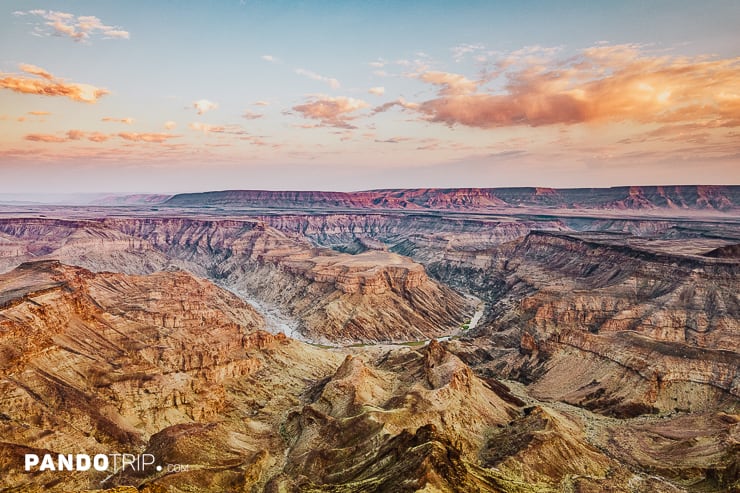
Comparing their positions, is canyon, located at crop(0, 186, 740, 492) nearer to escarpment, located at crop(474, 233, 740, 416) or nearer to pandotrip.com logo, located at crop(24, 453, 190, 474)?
escarpment, located at crop(474, 233, 740, 416)

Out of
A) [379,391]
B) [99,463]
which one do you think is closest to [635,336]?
[379,391]

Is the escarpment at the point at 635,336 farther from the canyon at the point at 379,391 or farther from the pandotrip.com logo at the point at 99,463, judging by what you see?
the pandotrip.com logo at the point at 99,463

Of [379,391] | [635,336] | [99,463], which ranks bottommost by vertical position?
[99,463]

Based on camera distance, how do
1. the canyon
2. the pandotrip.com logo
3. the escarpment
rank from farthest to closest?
the escarpment, the canyon, the pandotrip.com logo

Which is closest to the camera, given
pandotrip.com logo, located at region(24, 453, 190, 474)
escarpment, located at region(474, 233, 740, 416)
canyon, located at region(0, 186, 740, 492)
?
pandotrip.com logo, located at region(24, 453, 190, 474)

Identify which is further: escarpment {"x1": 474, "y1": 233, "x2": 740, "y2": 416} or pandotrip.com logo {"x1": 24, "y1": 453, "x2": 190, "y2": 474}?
escarpment {"x1": 474, "y1": 233, "x2": 740, "y2": 416}

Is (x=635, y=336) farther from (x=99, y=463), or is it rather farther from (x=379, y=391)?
(x=99, y=463)

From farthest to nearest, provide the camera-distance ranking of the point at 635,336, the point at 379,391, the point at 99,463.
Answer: the point at 635,336 → the point at 379,391 → the point at 99,463

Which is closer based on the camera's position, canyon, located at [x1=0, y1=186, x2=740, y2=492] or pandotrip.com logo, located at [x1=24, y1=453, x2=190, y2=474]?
pandotrip.com logo, located at [x1=24, y1=453, x2=190, y2=474]

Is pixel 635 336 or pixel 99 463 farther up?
pixel 635 336

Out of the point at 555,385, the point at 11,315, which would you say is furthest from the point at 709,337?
the point at 11,315

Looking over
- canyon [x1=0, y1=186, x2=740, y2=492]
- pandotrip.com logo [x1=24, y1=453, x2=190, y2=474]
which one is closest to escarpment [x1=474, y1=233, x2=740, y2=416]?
canyon [x1=0, y1=186, x2=740, y2=492]
